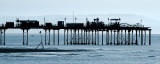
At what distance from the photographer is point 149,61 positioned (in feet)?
305

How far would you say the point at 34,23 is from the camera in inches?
5753

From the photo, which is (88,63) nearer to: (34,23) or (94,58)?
(94,58)

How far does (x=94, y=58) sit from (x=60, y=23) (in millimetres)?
53517

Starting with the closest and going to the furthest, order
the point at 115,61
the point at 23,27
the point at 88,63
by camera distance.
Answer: the point at 88,63 → the point at 115,61 → the point at 23,27

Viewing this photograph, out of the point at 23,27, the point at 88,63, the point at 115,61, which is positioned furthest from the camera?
the point at 23,27

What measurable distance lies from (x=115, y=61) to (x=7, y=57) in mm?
18773

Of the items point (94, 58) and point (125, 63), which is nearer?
point (125, 63)

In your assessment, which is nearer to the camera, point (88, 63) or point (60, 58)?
point (88, 63)

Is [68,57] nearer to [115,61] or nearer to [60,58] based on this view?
[60,58]

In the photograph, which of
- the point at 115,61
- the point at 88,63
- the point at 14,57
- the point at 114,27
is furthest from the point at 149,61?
the point at 114,27

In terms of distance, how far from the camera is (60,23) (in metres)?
150

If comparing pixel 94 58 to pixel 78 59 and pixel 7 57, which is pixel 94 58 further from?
pixel 7 57

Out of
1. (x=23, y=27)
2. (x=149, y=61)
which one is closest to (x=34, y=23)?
(x=23, y=27)

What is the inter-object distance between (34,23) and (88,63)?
60.5m
